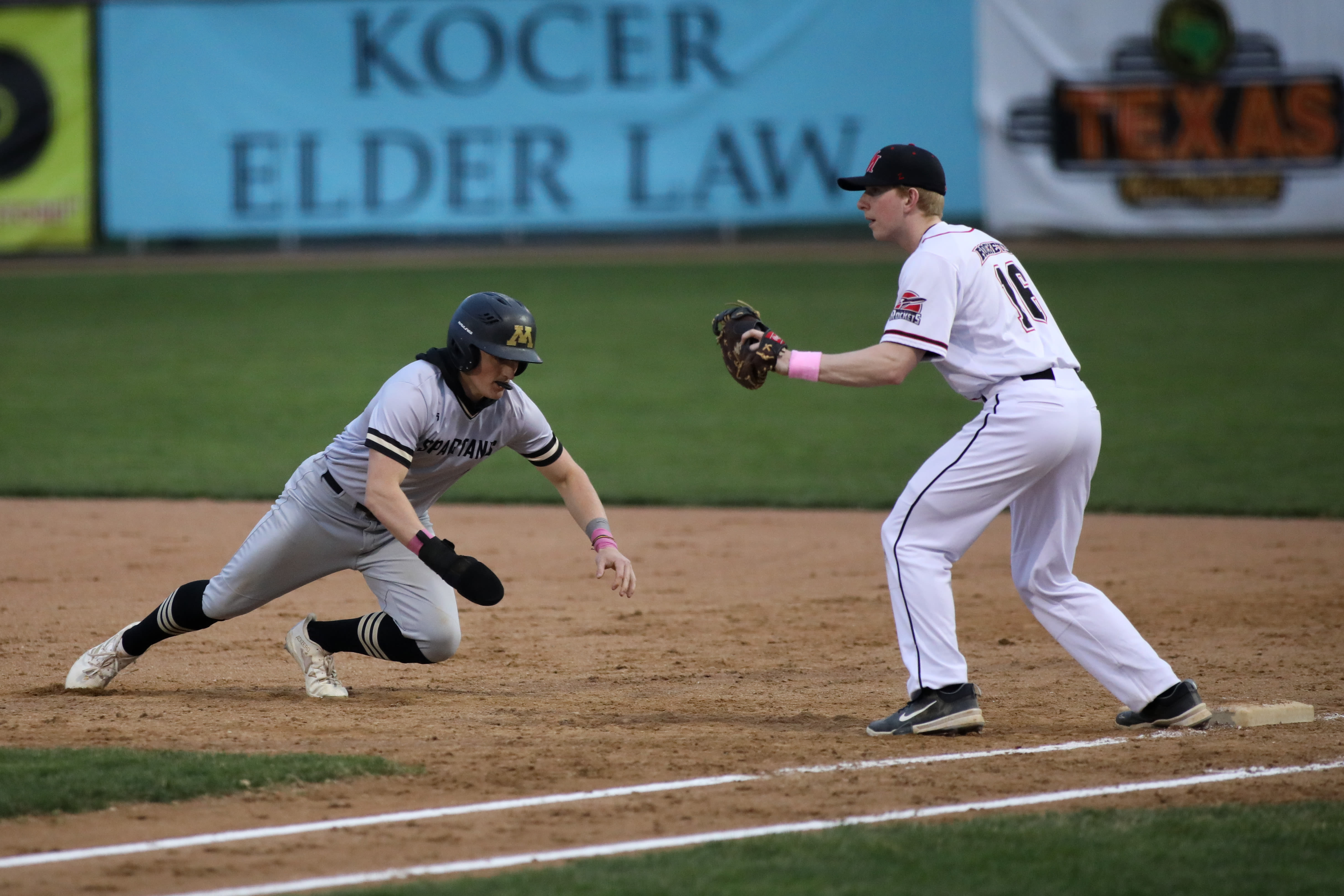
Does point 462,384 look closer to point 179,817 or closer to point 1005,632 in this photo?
point 179,817

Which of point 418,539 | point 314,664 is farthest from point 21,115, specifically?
point 418,539

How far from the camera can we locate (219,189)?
22969 mm

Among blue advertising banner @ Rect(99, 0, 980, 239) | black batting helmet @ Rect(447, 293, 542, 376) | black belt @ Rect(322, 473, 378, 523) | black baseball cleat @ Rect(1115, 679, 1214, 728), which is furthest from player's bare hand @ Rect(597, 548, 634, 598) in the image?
blue advertising banner @ Rect(99, 0, 980, 239)

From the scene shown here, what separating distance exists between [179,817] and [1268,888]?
2871 mm

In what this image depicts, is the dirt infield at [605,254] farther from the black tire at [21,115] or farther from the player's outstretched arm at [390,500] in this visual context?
the player's outstretched arm at [390,500]

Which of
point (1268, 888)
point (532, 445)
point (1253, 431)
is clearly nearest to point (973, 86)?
point (1253, 431)

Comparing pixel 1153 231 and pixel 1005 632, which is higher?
pixel 1153 231

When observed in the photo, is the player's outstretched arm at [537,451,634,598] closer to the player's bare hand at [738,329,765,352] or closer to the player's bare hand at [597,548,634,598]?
the player's bare hand at [597,548,634,598]

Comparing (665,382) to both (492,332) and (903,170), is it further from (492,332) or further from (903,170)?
(903,170)

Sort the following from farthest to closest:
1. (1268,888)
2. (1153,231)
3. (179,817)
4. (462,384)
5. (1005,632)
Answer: (1153,231) < (1005,632) < (462,384) < (179,817) < (1268,888)

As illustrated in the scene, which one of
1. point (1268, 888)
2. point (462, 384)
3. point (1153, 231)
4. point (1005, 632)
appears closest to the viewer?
point (1268, 888)

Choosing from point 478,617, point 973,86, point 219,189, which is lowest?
point 478,617

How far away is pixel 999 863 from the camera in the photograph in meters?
3.95

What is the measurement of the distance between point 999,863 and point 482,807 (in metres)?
1.46
